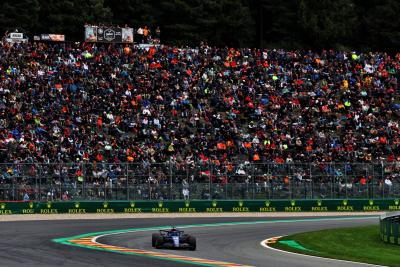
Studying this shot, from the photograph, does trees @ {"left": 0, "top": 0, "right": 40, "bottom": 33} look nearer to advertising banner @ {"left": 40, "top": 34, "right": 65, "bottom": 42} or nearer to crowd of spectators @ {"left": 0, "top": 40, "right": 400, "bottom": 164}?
advertising banner @ {"left": 40, "top": 34, "right": 65, "bottom": 42}

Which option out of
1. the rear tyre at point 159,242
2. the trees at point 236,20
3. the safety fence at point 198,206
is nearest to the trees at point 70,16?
the trees at point 236,20

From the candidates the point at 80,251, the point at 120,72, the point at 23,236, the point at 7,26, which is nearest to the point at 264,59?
the point at 120,72

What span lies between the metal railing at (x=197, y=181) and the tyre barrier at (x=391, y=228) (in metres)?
15.3

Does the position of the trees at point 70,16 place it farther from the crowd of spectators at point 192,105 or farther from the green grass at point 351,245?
the green grass at point 351,245

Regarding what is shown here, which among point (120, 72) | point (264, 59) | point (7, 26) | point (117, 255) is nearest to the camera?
point (117, 255)

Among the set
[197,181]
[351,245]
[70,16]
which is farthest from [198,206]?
[70,16]

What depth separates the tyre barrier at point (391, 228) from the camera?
3056 cm

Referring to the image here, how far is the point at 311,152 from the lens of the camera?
51656 millimetres

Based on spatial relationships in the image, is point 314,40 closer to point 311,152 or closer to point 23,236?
point 311,152

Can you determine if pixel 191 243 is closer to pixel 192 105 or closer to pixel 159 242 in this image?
pixel 159 242

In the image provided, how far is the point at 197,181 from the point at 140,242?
687 inches

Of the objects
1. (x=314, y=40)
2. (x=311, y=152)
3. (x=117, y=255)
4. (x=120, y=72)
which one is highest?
(x=314, y=40)

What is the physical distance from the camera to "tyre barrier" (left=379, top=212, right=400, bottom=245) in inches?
1203

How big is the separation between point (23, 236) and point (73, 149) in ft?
54.3
